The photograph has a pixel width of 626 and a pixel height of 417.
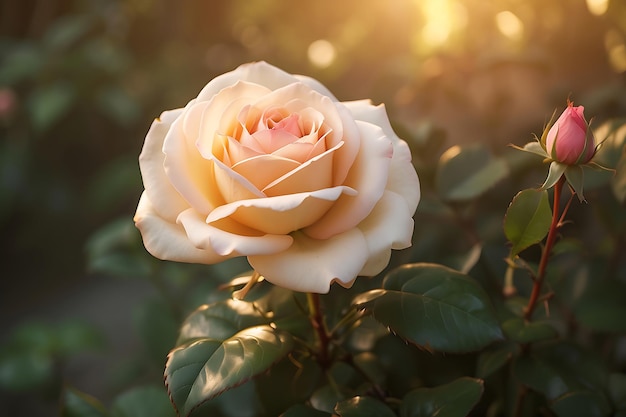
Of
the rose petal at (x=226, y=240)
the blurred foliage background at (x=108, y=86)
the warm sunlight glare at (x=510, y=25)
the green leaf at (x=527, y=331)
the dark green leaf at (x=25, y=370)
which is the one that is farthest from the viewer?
the blurred foliage background at (x=108, y=86)

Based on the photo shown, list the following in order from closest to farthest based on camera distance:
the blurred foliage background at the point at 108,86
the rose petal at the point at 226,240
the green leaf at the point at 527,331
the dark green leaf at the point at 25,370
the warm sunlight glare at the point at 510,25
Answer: the rose petal at the point at 226,240, the green leaf at the point at 527,331, the warm sunlight glare at the point at 510,25, the dark green leaf at the point at 25,370, the blurred foliage background at the point at 108,86

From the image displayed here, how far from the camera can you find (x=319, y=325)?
43 centimetres

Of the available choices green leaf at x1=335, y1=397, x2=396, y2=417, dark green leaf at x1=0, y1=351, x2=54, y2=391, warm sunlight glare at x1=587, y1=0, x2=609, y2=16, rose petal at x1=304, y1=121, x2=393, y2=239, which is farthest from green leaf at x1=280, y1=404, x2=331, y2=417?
dark green leaf at x1=0, y1=351, x2=54, y2=391

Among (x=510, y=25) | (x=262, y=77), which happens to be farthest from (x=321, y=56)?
(x=262, y=77)

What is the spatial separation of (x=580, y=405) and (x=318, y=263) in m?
0.25

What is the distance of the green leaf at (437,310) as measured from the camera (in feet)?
1.27

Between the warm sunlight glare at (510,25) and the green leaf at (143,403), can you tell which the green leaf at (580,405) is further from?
the warm sunlight glare at (510,25)

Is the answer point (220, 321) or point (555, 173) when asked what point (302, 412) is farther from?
point (555, 173)

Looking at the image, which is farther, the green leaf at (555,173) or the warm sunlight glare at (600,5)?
the warm sunlight glare at (600,5)

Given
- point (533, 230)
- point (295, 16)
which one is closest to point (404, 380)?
point (533, 230)

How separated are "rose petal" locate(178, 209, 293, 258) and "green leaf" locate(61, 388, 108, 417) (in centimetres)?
26

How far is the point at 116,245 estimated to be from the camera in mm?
876

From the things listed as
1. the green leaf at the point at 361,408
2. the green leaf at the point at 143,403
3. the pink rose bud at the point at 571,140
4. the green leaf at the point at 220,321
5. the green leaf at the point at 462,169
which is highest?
the pink rose bud at the point at 571,140

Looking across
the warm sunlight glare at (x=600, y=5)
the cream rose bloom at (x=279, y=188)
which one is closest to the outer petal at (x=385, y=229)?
the cream rose bloom at (x=279, y=188)
